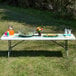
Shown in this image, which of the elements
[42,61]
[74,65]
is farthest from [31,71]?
[74,65]

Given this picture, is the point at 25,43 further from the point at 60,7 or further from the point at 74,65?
the point at 60,7

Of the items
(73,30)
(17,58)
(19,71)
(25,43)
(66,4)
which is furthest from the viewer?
(66,4)

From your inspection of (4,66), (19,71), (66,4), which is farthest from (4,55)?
(66,4)

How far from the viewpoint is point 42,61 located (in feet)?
21.4

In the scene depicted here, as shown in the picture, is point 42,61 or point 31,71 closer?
point 31,71

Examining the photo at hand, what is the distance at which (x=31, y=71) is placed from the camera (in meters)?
5.77

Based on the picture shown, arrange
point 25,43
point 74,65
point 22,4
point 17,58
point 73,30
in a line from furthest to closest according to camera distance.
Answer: point 22,4 → point 73,30 → point 25,43 → point 17,58 → point 74,65

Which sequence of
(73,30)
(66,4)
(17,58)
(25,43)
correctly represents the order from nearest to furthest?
(17,58)
(25,43)
(73,30)
(66,4)

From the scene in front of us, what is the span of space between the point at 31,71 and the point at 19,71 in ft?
1.04

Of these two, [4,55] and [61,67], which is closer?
[61,67]

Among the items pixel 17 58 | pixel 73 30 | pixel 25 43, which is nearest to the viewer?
pixel 17 58

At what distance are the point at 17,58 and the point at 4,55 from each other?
21.7 inches

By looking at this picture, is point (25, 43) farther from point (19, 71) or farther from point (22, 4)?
point (22, 4)

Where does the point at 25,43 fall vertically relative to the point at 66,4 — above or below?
below
